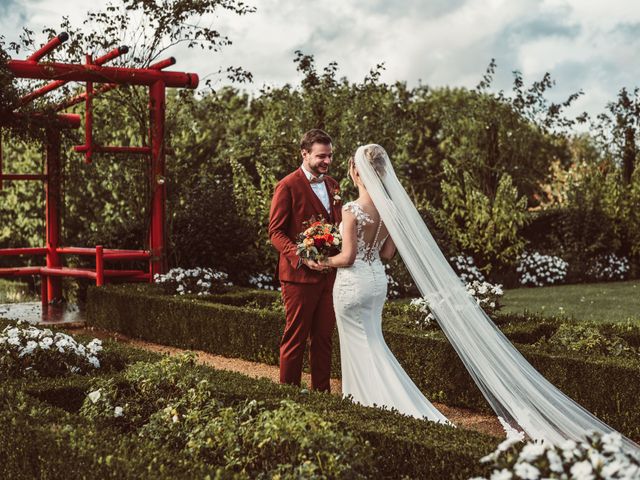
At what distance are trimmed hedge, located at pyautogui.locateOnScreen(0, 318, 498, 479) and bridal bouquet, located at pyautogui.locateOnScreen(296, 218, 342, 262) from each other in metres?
1.31

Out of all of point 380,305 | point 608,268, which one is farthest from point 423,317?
point 608,268

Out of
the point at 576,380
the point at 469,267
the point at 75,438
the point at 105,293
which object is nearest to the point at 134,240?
the point at 105,293

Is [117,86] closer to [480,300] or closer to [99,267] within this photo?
[99,267]

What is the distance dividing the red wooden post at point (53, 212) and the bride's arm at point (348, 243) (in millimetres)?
8125

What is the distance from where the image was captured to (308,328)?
6.22 m

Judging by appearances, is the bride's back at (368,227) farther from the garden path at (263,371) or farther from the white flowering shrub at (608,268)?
the white flowering shrub at (608,268)

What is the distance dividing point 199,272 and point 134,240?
10.9ft

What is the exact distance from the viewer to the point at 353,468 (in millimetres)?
3480

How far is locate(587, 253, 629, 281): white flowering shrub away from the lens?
731 inches

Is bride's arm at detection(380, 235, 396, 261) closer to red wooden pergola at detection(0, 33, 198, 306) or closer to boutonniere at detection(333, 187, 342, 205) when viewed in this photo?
boutonniere at detection(333, 187, 342, 205)

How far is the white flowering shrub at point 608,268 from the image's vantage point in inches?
731

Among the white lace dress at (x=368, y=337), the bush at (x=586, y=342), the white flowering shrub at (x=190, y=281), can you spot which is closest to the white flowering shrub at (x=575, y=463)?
the white lace dress at (x=368, y=337)

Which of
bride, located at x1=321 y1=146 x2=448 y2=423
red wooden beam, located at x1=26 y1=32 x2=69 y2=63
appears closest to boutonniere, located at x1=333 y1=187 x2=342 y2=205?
bride, located at x1=321 y1=146 x2=448 y2=423

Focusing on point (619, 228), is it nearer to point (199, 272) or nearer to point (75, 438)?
point (199, 272)
